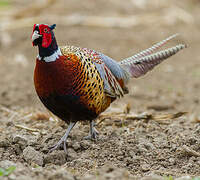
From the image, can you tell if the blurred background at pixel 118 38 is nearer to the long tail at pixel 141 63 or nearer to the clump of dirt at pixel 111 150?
the long tail at pixel 141 63

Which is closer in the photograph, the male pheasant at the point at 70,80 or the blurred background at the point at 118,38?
the male pheasant at the point at 70,80

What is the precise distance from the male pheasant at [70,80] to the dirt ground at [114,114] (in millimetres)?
376

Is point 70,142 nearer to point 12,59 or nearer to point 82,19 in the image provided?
point 12,59

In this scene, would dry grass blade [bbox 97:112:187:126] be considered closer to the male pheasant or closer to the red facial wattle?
the male pheasant

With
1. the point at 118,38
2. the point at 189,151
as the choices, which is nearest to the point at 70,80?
the point at 189,151

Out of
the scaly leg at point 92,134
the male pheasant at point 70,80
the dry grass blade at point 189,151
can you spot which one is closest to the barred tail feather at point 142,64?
the male pheasant at point 70,80

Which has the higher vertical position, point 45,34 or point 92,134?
point 45,34

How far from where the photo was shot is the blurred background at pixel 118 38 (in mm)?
7523

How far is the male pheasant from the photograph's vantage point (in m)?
3.85

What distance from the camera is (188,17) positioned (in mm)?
15078

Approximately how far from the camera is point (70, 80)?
390 cm

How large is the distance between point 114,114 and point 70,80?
1.58m

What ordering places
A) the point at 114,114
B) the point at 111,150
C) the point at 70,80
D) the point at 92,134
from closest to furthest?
1. the point at 70,80
2. the point at 111,150
3. the point at 92,134
4. the point at 114,114

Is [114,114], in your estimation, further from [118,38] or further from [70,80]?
[118,38]
